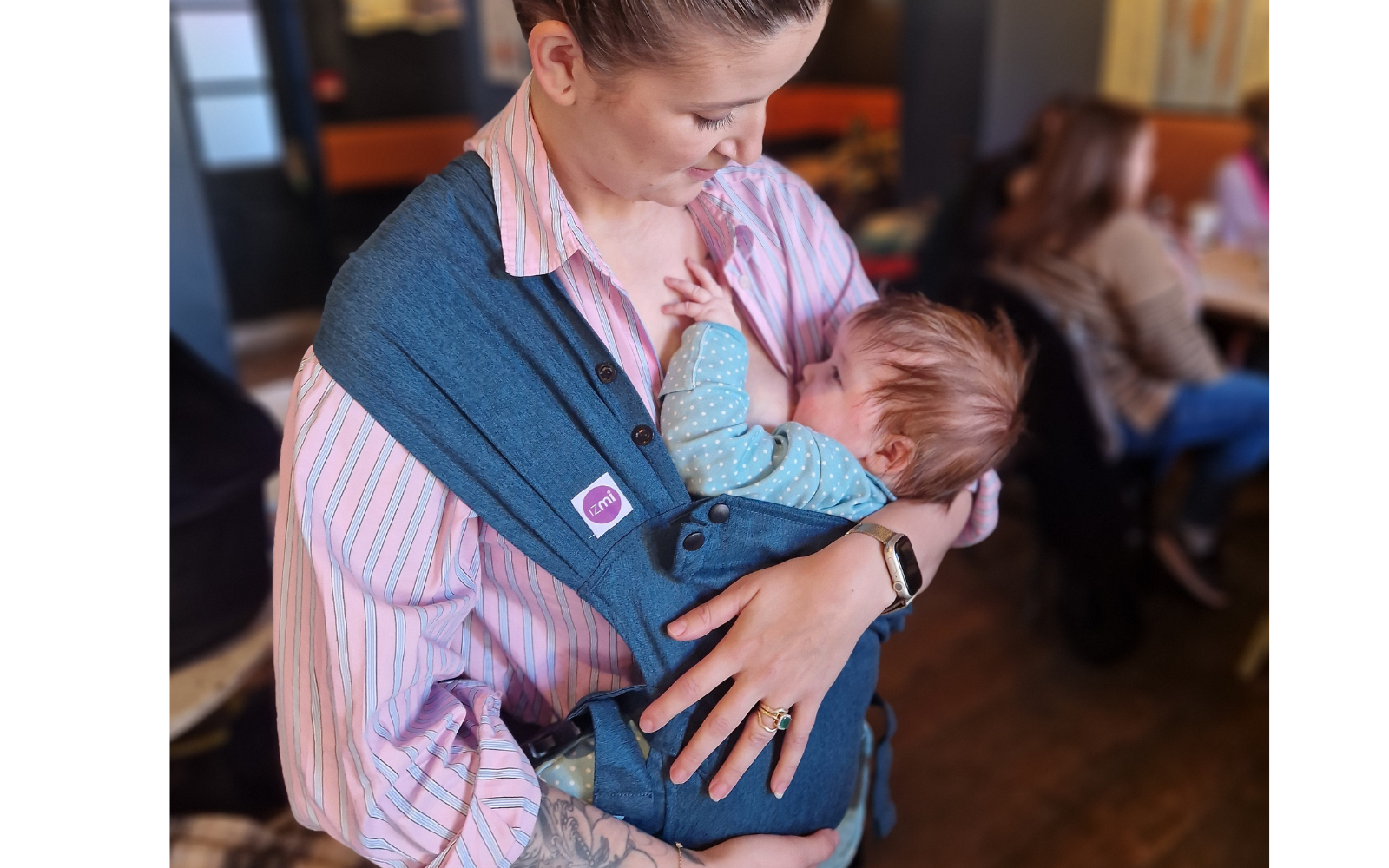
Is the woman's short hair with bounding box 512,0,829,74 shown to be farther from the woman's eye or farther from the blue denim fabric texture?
the blue denim fabric texture

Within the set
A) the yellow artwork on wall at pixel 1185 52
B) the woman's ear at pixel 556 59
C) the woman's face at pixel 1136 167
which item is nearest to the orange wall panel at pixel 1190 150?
the yellow artwork on wall at pixel 1185 52

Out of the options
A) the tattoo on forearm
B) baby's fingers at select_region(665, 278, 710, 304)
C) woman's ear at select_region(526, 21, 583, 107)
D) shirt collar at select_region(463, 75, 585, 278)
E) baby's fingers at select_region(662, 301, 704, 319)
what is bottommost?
the tattoo on forearm

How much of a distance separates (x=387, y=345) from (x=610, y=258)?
0.66ft

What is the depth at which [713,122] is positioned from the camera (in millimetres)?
632

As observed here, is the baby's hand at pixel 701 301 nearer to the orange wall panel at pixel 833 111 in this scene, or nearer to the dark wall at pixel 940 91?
the orange wall panel at pixel 833 111

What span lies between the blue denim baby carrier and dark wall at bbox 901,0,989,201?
322 cm

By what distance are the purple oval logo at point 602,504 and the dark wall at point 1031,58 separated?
349 centimetres

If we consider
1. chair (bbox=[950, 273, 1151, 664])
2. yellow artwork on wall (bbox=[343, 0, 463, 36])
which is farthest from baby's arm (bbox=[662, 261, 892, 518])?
yellow artwork on wall (bbox=[343, 0, 463, 36])

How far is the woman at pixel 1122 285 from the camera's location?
2.37m

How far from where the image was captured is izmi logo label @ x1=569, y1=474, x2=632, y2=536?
685mm

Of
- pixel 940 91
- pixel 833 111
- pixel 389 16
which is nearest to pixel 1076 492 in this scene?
pixel 833 111

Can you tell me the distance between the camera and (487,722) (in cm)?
74
